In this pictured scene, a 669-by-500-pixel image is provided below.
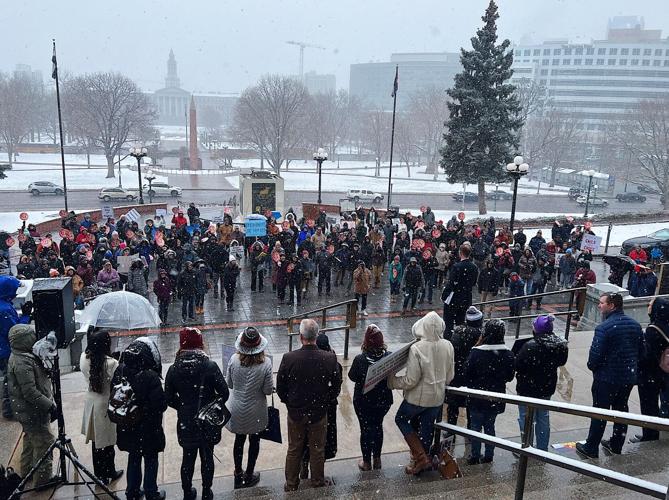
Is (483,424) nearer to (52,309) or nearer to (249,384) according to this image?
(249,384)

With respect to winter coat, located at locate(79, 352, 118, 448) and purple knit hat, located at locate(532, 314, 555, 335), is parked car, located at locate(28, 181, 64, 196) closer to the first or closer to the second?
winter coat, located at locate(79, 352, 118, 448)

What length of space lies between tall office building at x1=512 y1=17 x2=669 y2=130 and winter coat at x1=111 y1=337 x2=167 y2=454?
4729 inches

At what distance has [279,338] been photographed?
12320 mm

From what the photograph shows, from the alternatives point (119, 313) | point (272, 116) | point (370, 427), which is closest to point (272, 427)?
point (370, 427)

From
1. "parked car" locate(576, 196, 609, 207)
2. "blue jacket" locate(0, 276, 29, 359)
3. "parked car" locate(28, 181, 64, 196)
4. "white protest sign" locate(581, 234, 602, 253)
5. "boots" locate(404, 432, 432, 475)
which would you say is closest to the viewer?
"boots" locate(404, 432, 432, 475)

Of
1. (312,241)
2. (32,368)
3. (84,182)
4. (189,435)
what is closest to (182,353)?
(189,435)

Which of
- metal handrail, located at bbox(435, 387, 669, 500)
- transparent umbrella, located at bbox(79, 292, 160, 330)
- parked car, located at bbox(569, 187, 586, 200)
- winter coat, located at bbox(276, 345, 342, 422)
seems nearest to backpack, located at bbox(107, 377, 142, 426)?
winter coat, located at bbox(276, 345, 342, 422)

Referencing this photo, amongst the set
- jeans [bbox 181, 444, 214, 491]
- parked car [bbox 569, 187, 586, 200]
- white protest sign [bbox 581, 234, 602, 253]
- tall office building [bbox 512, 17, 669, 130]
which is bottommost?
parked car [bbox 569, 187, 586, 200]

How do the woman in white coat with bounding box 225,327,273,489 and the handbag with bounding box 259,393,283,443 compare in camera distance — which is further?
the handbag with bounding box 259,393,283,443

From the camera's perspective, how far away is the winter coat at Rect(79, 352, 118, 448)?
532 centimetres

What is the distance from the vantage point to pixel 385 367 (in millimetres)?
4949

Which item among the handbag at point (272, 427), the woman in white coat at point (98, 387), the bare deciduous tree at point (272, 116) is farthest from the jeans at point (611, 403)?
the bare deciduous tree at point (272, 116)

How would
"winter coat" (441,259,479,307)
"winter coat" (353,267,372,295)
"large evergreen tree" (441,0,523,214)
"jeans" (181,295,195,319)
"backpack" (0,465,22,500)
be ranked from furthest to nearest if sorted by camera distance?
"large evergreen tree" (441,0,523,214)
"winter coat" (353,267,372,295)
"jeans" (181,295,195,319)
"winter coat" (441,259,479,307)
"backpack" (0,465,22,500)

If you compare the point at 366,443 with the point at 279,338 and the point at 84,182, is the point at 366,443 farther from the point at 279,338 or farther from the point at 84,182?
the point at 84,182
